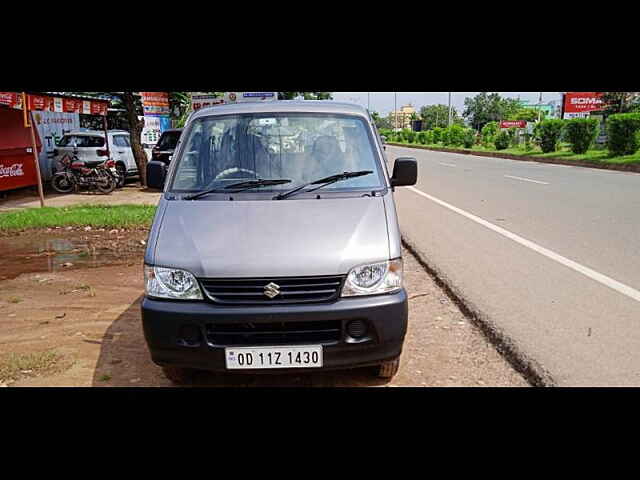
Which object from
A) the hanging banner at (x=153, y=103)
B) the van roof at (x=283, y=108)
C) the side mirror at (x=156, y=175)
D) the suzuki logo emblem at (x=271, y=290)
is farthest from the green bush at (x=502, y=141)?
the suzuki logo emblem at (x=271, y=290)

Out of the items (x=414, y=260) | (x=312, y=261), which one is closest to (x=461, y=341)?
(x=312, y=261)

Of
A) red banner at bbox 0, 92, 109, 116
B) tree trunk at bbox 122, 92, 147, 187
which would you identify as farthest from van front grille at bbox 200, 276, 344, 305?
tree trunk at bbox 122, 92, 147, 187

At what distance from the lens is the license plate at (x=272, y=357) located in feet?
10.6

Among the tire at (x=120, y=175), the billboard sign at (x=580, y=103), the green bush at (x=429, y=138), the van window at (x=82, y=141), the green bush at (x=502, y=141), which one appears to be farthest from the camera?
the green bush at (x=429, y=138)

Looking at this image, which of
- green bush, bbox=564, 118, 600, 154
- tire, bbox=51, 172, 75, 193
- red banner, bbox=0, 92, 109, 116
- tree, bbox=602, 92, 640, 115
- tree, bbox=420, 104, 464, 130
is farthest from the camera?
tree, bbox=420, 104, 464, 130

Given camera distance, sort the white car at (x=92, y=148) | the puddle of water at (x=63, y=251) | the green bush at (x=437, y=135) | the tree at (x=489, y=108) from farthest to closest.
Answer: the tree at (x=489, y=108) < the green bush at (x=437, y=135) < the white car at (x=92, y=148) < the puddle of water at (x=63, y=251)

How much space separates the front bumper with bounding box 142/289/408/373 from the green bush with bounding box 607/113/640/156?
22725mm

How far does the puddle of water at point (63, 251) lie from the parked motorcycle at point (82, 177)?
238 inches

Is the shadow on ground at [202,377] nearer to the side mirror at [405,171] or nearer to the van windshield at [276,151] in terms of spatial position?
the van windshield at [276,151]

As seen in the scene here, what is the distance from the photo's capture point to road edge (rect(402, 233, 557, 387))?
3764 mm

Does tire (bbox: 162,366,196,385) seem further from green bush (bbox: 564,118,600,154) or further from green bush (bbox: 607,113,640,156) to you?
green bush (bbox: 564,118,600,154)

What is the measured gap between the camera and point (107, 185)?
15.5 m

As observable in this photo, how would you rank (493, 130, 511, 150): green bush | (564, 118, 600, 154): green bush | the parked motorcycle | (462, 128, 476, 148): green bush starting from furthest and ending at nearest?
(462, 128, 476, 148): green bush → (493, 130, 511, 150): green bush → (564, 118, 600, 154): green bush → the parked motorcycle
